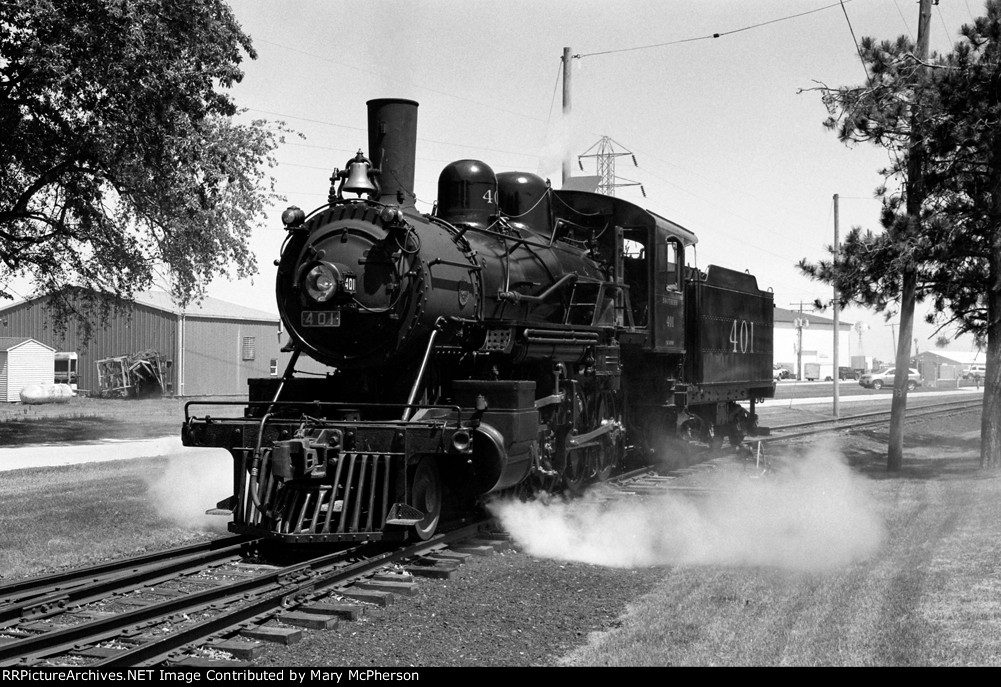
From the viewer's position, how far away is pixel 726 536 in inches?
363

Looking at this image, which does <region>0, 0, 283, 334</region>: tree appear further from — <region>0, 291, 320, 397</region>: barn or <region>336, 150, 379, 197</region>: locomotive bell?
<region>0, 291, 320, 397</region>: barn

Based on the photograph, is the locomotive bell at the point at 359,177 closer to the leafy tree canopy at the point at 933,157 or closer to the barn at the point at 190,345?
the leafy tree canopy at the point at 933,157

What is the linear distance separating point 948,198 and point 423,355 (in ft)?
34.3

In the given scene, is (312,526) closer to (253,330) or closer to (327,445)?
(327,445)

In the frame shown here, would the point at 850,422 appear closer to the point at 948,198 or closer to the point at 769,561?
the point at 948,198

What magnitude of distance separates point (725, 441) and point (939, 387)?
4912 centimetres

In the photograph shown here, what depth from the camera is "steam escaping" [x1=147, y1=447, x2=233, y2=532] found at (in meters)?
10.5

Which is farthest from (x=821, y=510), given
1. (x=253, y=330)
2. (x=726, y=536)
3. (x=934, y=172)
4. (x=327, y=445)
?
(x=253, y=330)

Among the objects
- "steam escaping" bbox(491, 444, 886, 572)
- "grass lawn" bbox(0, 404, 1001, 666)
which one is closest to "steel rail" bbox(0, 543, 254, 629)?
"grass lawn" bbox(0, 404, 1001, 666)

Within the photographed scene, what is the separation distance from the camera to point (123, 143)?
713 inches

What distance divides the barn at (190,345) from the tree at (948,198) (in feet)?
82.5

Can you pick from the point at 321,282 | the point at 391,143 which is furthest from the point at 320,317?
the point at 391,143

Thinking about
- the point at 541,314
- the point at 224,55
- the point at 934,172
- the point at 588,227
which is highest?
the point at 224,55

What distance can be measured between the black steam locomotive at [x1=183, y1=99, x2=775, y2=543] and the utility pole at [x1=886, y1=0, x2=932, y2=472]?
5251 millimetres
